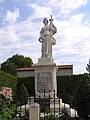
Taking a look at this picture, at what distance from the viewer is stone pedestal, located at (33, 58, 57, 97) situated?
18.7 metres

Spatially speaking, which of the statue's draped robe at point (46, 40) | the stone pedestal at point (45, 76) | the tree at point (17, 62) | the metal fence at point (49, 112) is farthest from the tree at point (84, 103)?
the tree at point (17, 62)

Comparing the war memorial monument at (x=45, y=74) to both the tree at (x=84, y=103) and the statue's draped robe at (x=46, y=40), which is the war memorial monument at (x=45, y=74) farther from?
the tree at (x=84, y=103)

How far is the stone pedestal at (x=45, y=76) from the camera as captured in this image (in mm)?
18719

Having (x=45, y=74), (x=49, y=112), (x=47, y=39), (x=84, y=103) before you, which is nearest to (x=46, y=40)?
(x=47, y=39)

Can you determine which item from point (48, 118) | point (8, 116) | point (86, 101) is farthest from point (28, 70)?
point (8, 116)

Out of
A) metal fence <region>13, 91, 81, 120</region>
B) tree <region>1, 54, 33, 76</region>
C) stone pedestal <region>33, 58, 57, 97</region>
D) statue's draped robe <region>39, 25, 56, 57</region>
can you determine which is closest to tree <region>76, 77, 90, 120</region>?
metal fence <region>13, 91, 81, 120</region>

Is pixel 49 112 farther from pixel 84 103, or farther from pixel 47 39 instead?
pixel 47 39

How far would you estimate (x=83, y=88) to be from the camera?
17.3 meters

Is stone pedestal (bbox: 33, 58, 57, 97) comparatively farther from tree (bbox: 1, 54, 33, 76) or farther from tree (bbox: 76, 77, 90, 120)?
tree (bbox: 1, 54, 33, 76)

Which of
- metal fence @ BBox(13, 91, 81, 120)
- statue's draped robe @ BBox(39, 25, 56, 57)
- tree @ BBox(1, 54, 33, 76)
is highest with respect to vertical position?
tree @ BBox(1, 54, 33, 76)

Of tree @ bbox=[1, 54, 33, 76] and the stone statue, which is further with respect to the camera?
tree @ bbox=[1, 54, 33, 76]

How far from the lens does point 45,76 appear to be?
61.8 ft

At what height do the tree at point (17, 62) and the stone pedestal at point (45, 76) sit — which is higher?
the tree at point (17, 62)

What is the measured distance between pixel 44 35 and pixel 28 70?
14.9 meters
